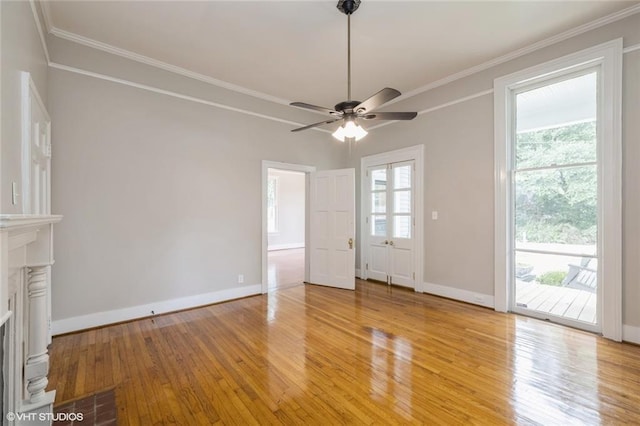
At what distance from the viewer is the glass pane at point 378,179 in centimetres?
528

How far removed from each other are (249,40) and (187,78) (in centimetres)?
131

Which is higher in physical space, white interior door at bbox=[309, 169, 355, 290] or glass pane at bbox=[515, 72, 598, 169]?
glass pane at bbox=[515, 72, 598, 169]

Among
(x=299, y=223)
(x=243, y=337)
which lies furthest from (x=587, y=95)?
(x=299, y=223)

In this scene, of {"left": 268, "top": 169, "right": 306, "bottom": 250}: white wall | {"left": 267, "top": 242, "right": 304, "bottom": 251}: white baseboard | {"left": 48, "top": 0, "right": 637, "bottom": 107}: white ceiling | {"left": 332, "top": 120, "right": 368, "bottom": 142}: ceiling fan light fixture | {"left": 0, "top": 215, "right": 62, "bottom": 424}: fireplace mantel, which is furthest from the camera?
{"left": 268, "top": 169, "right": 306, "bottom": 250}: white wall

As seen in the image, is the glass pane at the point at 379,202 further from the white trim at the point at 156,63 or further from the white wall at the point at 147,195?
the white trim at the point at 156,63

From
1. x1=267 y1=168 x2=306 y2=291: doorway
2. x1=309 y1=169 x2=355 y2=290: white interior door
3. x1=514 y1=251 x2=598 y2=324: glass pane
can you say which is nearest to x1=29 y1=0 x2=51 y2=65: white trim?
x1=309 y1=169 x2=355 y2=290: white interior door

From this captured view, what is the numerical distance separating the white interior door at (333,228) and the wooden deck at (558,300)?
2447 millimetres

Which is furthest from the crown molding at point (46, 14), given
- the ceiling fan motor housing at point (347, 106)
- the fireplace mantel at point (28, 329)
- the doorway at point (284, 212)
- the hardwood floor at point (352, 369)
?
the doorway at point (284, 212)

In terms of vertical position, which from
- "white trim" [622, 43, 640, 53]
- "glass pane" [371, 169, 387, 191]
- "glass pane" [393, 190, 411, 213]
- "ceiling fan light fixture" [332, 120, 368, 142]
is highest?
"white trim" [622, 43, 640, 53]

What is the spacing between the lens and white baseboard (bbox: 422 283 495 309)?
3.87 m

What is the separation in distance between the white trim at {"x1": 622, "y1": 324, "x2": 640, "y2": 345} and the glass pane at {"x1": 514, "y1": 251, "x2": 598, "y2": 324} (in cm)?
25

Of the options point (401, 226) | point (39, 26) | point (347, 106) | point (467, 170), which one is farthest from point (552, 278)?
point (39, 26)

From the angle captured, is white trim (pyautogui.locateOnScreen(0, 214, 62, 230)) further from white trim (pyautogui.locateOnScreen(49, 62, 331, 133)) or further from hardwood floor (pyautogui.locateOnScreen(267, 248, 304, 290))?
hardwood floor (pyautogui.locateOnScreen(267, 248, 304, 290))

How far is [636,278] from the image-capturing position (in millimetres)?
2807
